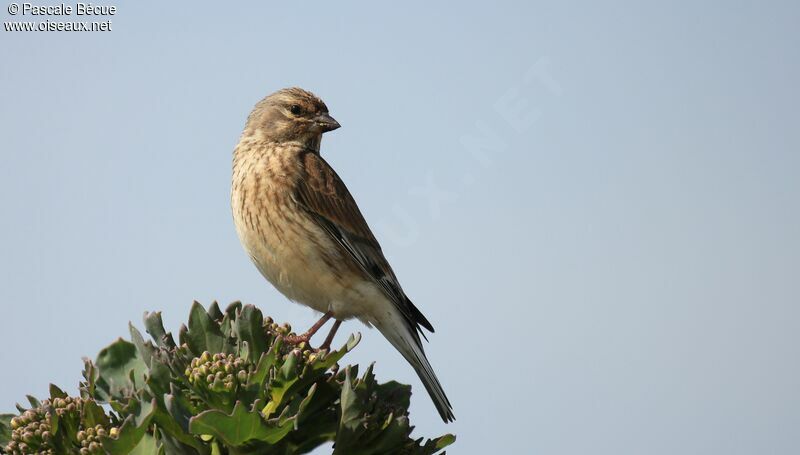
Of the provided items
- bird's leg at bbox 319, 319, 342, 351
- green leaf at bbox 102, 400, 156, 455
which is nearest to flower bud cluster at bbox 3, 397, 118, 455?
green leaf at bbox 102, 400, 156, 455

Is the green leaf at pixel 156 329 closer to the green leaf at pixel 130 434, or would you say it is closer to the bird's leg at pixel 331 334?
the green leaf at pixel 130 434

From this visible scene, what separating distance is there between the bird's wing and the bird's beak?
9.8 inches

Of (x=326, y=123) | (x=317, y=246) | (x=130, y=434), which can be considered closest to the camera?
(x=130, y=434)

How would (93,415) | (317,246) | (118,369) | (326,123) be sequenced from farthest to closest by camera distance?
1. (326,123)
2. (317,246)
3. (118,369)
4. (93,415)

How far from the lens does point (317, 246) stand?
6.07m

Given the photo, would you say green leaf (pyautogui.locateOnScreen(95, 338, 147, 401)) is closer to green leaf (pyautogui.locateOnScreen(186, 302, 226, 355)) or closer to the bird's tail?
green leaf (pyautogui.locateOnScreen(186, 302, 226, 355))

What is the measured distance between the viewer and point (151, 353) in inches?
147

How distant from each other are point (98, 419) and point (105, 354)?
368mm

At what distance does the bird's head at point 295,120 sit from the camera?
6.68 m

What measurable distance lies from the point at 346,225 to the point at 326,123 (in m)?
0.82

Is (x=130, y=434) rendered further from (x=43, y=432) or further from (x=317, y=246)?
(x=317, y=246)

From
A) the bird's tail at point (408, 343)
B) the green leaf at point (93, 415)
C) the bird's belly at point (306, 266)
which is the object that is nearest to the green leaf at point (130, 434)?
the green leaf at point (93, 415)

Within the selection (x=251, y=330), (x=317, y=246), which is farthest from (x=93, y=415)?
(x=317, y=246)

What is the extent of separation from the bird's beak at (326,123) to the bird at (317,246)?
23 centimetres
